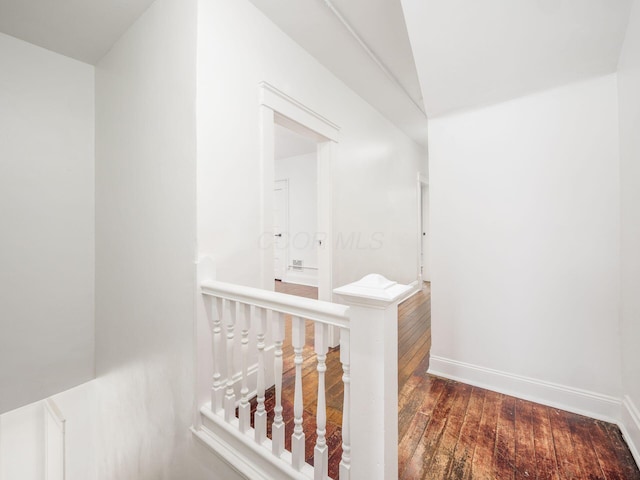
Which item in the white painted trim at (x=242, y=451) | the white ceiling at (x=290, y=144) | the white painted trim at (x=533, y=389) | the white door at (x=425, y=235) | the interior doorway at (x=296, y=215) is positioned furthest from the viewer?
the white door at (x=425, y=235)

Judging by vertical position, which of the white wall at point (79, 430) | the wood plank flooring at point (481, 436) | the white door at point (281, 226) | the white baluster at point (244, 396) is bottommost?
the white wall at point (79, 430)

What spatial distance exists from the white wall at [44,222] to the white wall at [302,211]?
141 inches

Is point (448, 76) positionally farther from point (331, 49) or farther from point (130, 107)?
point (130, 107)

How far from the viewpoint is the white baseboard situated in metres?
1.24

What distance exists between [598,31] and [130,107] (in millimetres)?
2889

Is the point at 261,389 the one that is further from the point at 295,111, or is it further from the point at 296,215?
the point at 296,215

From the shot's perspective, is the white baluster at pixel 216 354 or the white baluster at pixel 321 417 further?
the white baluster at pixel 216 354

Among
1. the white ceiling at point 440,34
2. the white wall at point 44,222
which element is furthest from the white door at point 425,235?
the white wall at point 44,222

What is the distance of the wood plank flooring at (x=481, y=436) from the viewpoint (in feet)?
3.91

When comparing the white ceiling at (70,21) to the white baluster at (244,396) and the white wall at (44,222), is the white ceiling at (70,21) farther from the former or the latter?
the white baluster at (244,396)

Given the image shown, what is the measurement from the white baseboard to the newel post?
1277 millimetres

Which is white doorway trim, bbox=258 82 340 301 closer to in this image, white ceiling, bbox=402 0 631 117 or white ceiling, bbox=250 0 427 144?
white ceiling, bbox=250 0 427 144

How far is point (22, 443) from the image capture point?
6.53 feet

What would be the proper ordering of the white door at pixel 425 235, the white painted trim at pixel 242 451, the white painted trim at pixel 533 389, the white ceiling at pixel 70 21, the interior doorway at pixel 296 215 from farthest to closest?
the white door at pixel 425 235 < the interior doorway at pixel 296 215 < the white ceiling at pixel 70 21 < the white painted trim at pixel 533 389 < the white painted trim at pixel 242 451
